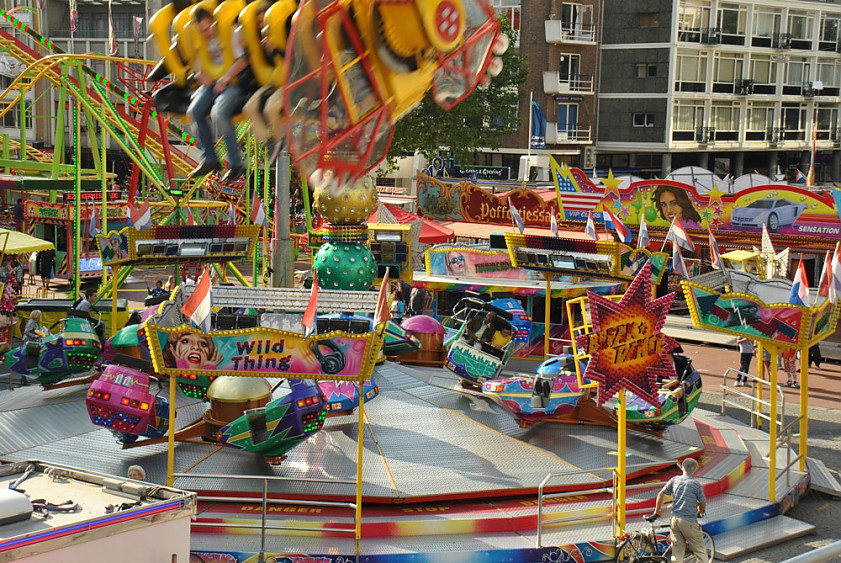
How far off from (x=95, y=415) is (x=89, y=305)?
8.33m

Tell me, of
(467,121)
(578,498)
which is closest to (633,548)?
(578,498)

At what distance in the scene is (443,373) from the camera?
2136 centimetres

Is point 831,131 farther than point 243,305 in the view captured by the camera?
Yes

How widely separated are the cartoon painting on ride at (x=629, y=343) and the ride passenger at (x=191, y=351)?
4.78 metres

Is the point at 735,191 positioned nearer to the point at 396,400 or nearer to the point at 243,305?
the point at 396,400

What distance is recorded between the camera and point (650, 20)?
64188mm

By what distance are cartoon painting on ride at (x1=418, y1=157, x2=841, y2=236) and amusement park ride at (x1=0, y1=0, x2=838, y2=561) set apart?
11.5 metres

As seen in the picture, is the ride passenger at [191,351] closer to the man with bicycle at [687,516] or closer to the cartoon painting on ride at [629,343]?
the cartoon painting on ride at [629,343]

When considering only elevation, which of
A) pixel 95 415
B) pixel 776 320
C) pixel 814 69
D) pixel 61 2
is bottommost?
pixel 95 415

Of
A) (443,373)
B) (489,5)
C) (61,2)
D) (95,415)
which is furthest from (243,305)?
(61,2)

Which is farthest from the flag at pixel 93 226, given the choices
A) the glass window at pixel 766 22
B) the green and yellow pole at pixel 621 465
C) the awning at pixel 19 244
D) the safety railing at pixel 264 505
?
the glass window at pixel 766 22

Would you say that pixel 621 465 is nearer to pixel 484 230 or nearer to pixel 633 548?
pixel 633 548

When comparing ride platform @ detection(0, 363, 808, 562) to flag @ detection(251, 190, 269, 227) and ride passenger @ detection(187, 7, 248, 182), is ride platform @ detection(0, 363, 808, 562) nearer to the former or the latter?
ride passenger @ detection(187, 7, 248, 182)

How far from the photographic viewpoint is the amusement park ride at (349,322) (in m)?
9.47
